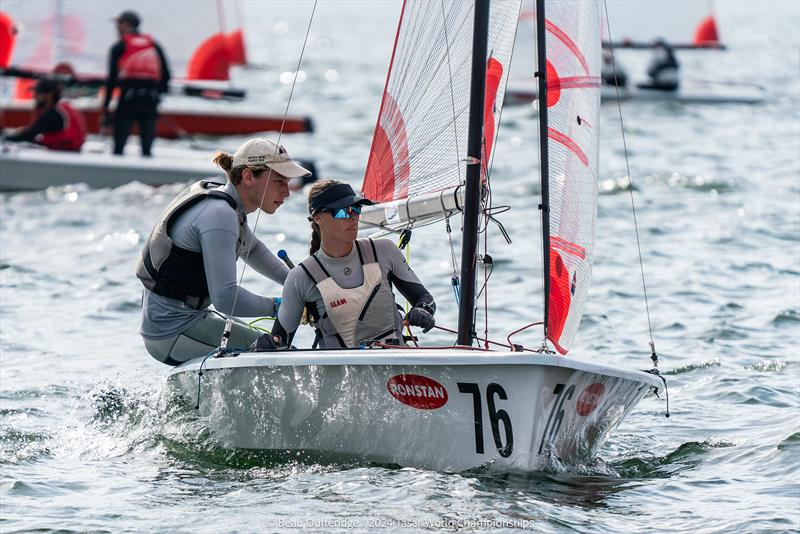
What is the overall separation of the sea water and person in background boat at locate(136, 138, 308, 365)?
11.7 inches

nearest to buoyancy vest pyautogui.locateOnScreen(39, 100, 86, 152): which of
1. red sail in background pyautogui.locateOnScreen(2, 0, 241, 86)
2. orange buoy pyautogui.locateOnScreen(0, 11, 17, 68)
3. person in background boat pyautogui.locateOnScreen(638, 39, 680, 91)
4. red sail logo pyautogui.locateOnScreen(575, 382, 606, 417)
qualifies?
orange buoy pyautogui.locateOnScreen(0, 11, 17, 68)

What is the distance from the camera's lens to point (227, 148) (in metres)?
Answer: 15.7

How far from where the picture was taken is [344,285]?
16.0 feet

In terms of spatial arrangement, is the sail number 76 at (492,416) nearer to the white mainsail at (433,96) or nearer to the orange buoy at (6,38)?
the white mainsail at (433,96)

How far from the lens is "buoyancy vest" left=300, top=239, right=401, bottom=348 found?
4.87 meters

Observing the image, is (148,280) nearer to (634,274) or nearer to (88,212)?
(634,274)

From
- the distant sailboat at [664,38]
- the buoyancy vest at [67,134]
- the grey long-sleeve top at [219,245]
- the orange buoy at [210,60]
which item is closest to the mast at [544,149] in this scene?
the grey long-sleeve top at [219,245]

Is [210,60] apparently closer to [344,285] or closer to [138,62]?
[138,62]

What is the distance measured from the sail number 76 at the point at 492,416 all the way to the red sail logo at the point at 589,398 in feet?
0.95

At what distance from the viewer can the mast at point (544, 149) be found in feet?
15.8

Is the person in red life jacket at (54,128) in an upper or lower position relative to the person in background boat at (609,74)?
lower

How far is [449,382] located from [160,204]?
817 cm

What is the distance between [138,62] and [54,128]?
1060 mm

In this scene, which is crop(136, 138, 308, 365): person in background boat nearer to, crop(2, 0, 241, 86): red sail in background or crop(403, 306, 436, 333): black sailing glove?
crop(403, 306, 436, 333): black sailing glove
